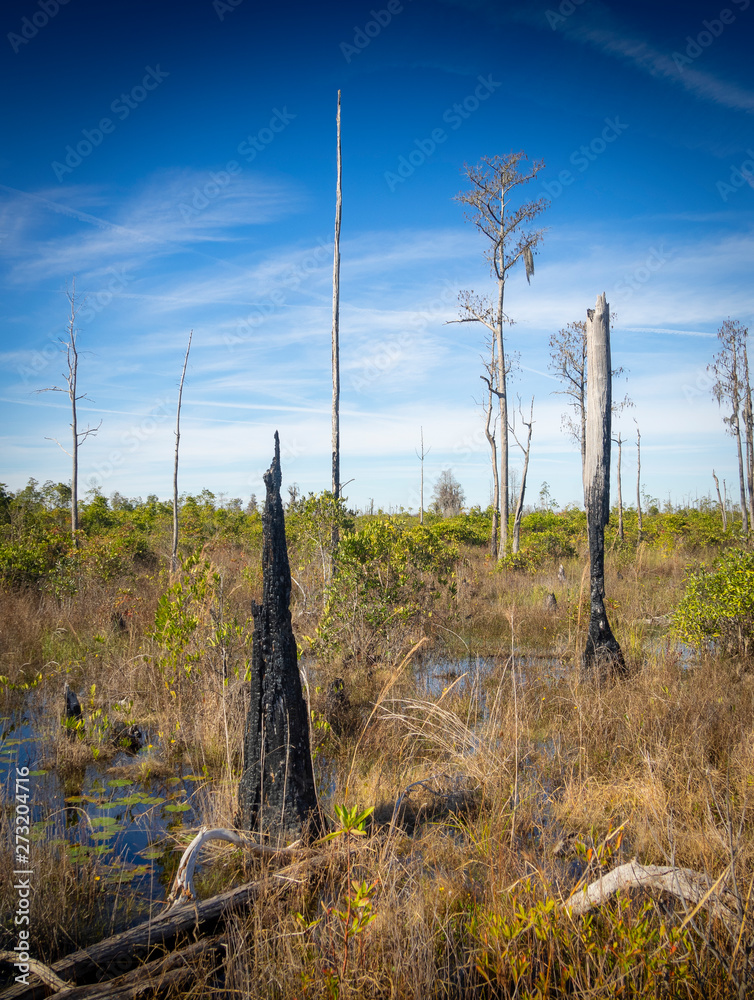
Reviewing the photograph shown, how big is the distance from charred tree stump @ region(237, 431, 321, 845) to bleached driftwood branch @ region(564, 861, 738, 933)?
63.6 inches

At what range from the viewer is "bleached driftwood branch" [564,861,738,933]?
2477 mm

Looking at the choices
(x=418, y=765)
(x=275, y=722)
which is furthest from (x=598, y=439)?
(x=275, y=722)

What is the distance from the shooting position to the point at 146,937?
267cm

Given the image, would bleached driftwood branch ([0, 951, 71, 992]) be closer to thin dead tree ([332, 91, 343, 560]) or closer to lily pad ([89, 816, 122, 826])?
lily pad ([89, 816, 122, 826])

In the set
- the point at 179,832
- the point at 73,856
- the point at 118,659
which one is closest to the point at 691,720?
the point at 179,832

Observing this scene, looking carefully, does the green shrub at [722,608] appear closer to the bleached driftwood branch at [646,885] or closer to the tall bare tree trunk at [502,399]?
the bleached driftwood branch at [646,885]

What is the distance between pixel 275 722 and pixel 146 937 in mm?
1205

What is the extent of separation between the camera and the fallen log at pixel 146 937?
2.46m

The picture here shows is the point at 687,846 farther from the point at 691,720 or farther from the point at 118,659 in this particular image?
the point at 118,659

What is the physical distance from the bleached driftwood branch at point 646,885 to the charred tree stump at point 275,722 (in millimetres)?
1616

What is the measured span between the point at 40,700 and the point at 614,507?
127 feet

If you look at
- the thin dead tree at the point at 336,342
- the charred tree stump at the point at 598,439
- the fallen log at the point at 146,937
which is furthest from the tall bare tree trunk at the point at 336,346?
the fallen log at the point at 146,937

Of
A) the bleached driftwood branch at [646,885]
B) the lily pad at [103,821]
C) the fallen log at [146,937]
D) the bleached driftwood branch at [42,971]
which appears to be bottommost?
the lily pad at [103,821]

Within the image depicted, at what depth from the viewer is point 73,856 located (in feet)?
12.0
